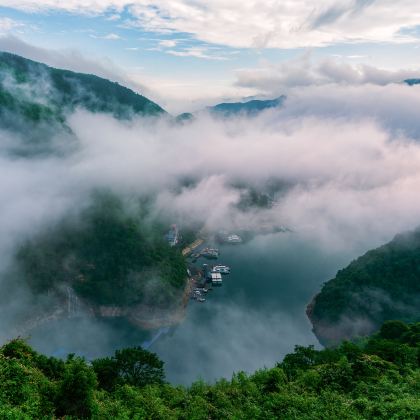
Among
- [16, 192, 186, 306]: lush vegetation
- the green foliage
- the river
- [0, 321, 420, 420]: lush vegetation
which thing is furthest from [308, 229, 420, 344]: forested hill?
Result: the green foliage

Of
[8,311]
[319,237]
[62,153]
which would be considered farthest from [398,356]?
[62,153]

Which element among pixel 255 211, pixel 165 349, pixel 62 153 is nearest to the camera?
pixel 165 349

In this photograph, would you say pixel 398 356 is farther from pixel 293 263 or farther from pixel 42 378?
pixel 293 263

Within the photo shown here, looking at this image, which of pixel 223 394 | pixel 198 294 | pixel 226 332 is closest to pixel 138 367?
pixel 223 394

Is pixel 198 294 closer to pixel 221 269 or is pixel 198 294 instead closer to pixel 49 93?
pixel 221 269

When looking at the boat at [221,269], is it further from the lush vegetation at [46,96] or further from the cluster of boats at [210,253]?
the lush vegetation at [46,96]

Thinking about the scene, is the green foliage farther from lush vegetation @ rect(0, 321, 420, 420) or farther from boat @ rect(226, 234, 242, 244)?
boat @ rect(226, 234, 242, 244)

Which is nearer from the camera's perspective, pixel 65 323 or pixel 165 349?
pixel 165 349

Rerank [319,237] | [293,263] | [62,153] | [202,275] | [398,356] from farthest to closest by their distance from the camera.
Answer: [319,237]
[62,153]
[293,263]
[202,275]
[398,356]

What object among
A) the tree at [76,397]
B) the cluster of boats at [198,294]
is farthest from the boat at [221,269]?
the tree at [76,397]
